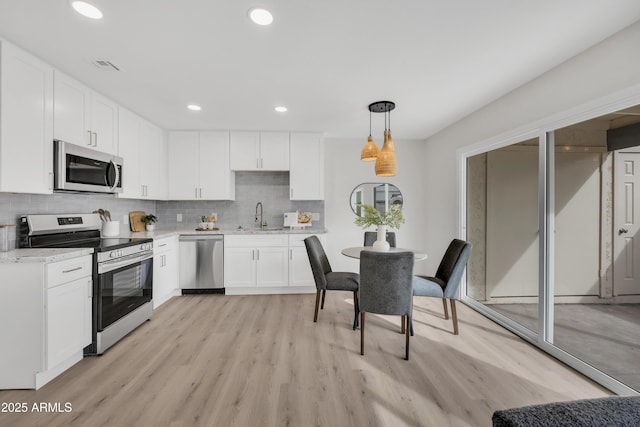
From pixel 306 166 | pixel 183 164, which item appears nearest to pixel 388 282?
pixel 306 166

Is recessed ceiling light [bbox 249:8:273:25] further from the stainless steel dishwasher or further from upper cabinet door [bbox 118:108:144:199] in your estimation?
the stainless steel dishwasher

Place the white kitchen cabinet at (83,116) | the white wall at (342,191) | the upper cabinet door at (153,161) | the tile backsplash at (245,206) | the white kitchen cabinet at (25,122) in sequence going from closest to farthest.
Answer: the white kitchen cabinet at (25,122) → the white kitchen cabinet at (83,116) → the upper cabinet door at (153,161) → the tile backsplash at (245,206) → the white wall at (342,191)

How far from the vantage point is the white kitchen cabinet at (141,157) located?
10.8 feet

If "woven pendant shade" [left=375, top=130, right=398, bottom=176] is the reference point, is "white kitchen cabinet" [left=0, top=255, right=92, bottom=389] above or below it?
below

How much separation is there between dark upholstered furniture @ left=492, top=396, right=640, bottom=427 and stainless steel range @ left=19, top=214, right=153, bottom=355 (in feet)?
9.19

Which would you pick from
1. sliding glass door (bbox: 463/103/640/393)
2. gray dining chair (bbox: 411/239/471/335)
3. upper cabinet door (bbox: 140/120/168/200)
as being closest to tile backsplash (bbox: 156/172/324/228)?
upper cabinet door (bbox: 140/120/168/200)

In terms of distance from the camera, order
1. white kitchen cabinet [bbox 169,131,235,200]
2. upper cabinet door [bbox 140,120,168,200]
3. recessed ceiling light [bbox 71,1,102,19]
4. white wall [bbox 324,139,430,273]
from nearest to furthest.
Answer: recessed ceiling light [bbox 71,1,102,19] < upper cabinet door [bbox 140,120,168,200] < white kitchen cabinet [bbox 169,131,235,200] < white wall [bbox 324,139,430,273]

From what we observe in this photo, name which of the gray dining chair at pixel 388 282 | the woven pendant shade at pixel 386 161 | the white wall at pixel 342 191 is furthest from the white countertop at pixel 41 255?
the white wall at pixel 342 191

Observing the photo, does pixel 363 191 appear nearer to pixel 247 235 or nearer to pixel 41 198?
pixel 247 235

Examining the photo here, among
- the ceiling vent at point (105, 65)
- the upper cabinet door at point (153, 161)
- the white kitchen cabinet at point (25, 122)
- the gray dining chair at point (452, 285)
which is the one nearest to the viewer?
the white kitchen cabinet at point (25, 122)

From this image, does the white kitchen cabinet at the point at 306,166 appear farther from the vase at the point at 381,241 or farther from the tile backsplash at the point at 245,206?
the vase at the point at 381,241

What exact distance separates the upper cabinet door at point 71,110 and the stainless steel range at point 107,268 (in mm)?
762

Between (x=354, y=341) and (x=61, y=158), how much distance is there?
2997 millimetres

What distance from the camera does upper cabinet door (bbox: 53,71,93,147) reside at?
2381 mm
